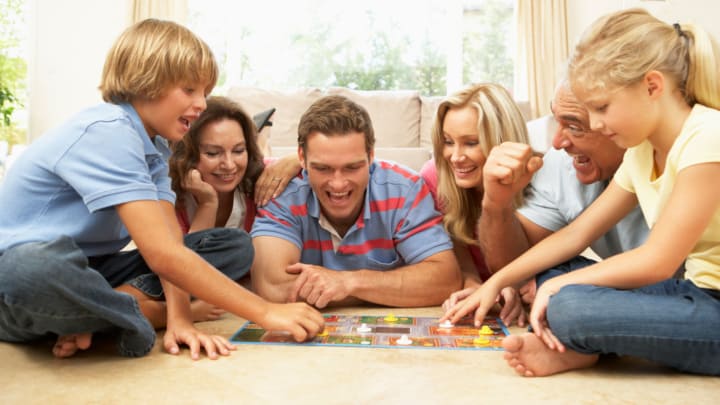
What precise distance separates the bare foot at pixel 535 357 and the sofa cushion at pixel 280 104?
320 centimetres

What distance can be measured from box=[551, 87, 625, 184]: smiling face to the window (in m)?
3.46

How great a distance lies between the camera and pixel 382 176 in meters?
1.82

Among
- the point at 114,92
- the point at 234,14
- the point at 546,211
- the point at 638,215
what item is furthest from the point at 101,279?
the point at 234,14

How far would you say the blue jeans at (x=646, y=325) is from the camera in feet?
3.68

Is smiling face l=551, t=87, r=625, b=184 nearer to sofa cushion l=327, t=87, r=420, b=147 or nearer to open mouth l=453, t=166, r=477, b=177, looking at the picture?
open mouth l=453, t=166, r=477, b=177

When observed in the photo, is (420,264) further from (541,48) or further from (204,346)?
(541,48)

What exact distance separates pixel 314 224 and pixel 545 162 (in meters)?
0.68

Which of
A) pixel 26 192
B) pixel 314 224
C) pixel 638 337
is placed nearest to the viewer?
pixel 638 337

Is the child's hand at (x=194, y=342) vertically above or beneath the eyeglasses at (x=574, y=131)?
beneath

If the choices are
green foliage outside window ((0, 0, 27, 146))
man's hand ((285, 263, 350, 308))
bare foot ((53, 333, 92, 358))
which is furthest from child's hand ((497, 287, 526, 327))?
green foliage outside window ((0, 0, 27, 146))

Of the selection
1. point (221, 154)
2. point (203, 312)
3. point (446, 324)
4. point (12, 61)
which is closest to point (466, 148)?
point (446, 324)

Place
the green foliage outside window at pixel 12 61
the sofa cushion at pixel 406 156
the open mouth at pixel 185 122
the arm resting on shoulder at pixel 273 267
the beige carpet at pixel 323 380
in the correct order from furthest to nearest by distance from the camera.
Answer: the green foliage outside window at pixel 12 61, the sofa cushion at pixel 406 156, the arm resting on shoulder at pixel 273 267, the open mouth at pixel 185 122, the beige carpet at pixel 323 380

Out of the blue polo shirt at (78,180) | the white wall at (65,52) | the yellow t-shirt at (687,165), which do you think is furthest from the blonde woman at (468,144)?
the white wall at (65,52)

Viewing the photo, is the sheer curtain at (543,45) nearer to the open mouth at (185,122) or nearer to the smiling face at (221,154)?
the smiling face at (221,154)
